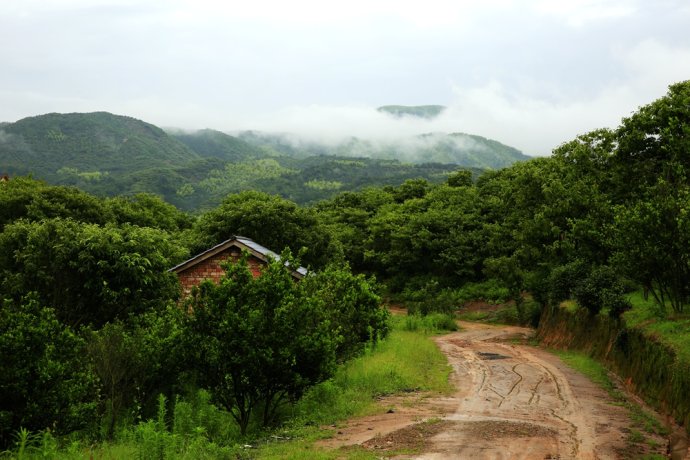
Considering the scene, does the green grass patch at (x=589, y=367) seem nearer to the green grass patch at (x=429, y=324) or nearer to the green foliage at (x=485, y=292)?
the green grass patch at (x=429, y=324)

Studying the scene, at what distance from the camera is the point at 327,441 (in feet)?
36.1

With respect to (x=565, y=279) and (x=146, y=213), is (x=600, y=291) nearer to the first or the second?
(x=565, y=279)

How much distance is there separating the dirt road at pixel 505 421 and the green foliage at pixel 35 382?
171 inches

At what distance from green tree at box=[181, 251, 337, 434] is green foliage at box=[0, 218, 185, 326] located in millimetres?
6598

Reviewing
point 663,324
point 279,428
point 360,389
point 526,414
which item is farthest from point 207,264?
point 663,324

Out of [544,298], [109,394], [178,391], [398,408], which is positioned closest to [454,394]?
[398,408]

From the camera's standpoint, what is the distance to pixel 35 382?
31.0ft

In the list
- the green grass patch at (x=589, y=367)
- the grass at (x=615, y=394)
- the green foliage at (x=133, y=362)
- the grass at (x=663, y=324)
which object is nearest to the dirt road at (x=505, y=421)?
the grass at (x=615, y=394)

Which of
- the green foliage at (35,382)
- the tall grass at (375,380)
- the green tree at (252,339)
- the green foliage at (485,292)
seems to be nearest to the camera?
the green foliage at (35,382)

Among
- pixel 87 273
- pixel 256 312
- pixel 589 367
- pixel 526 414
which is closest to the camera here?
pixel 256 312

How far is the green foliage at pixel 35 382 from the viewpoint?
9.34 m

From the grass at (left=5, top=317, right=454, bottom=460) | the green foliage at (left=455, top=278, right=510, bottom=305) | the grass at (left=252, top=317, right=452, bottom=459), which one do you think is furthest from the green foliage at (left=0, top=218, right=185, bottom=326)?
the green foliage at (left=455, top=278, right=510, bottom=305)

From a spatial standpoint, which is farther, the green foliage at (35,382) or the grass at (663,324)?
Answer: the grass at (663,324)

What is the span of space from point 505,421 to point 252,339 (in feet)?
18.7
